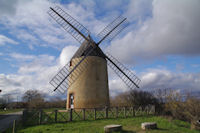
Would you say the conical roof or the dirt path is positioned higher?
the conical roof

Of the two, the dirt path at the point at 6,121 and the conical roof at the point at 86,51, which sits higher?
the conical roof at the point at 86,51

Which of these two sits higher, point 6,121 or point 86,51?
point 86,51

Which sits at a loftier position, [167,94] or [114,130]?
[167,94]

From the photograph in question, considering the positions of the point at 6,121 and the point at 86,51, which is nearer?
the point at 6,121

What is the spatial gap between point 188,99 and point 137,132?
685 cm

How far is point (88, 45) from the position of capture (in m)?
14.1

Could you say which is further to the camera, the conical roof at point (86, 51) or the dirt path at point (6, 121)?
the conical roof at point (86, 51)

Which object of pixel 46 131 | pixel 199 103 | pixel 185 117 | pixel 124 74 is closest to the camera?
pixel 46 131

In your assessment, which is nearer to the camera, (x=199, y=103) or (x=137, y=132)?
(x=137, y=132)

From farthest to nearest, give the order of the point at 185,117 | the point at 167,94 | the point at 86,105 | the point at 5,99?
the point at 5,99 → the point at 167,94 → the point at 86,105 → the point at 185,117

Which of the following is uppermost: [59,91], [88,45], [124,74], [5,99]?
[88,45]

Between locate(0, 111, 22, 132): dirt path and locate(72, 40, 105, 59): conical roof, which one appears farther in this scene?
locate(72, 40, 105, 59): conical roof

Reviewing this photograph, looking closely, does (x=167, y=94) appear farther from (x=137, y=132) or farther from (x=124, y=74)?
(x=137, y=132)

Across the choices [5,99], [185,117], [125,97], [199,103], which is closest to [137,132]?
[199,103]
